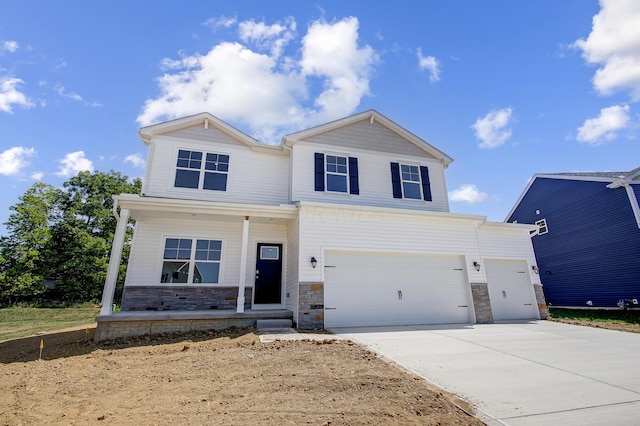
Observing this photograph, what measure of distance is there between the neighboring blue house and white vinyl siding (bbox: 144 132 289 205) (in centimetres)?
1488

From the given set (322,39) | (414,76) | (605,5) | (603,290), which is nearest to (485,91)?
(414,76)

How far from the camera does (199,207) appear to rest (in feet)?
26.6

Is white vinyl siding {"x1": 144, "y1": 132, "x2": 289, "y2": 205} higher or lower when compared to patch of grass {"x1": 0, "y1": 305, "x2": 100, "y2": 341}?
higher

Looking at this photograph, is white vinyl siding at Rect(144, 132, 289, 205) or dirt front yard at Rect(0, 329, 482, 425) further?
white vinyl siding at Rect(144, 132, 289, 205)

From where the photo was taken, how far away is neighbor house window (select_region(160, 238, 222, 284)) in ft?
29.4

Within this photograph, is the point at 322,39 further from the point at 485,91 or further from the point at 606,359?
the point at 606,359

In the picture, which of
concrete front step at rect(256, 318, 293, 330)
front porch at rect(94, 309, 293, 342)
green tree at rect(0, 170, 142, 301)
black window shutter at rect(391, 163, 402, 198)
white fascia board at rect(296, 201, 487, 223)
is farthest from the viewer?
green tree at rect(0, 170, 142, 301)

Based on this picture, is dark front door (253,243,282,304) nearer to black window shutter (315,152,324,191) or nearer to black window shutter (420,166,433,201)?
black window shutter (315,152,324,191)

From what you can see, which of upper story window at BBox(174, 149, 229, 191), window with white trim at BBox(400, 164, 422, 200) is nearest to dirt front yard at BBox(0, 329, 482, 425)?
upper story window at BBox(174, 149, 229, 191)

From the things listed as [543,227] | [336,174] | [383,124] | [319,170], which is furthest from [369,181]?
[543,227]

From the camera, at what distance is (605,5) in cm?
709

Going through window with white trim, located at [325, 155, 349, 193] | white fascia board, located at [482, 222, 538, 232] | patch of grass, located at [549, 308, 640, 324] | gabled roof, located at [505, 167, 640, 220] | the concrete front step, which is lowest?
patch of grass, located at [549, 308, 640, 324]

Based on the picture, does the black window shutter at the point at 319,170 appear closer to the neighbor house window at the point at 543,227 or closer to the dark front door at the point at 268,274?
the dark front door at the point at 268,274

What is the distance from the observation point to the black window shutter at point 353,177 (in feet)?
34.8
